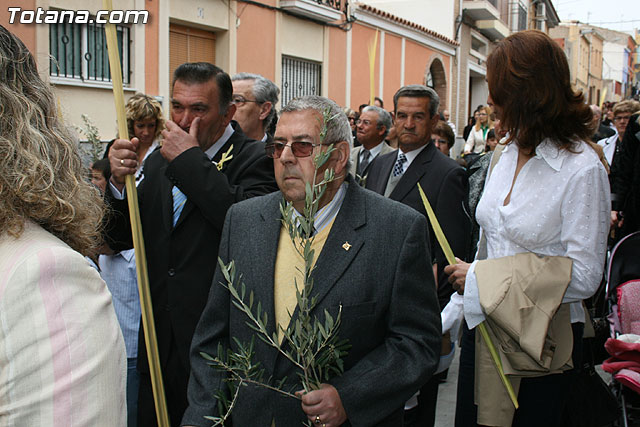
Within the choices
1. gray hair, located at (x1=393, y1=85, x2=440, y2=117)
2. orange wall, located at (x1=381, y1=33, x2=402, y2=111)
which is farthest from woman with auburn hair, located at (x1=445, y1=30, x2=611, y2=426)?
orange wall, located at (x1=381, y1=33, x2=402, y2=111)

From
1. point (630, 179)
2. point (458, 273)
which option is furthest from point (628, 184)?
point (458, 273)

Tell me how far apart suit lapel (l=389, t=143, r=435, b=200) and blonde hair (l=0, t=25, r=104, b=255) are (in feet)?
8.54

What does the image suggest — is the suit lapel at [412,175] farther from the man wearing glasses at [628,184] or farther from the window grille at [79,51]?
the window grille at [79,51]

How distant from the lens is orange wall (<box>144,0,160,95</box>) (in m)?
10.1

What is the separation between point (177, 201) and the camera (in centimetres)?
287

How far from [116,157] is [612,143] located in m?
6.76

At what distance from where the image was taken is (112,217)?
117 inches

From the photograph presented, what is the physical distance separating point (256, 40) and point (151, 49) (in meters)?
3.04

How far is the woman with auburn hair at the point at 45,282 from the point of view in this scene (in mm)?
1202

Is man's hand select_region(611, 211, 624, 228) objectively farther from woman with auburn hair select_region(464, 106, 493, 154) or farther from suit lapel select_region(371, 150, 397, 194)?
woman with auburn hair select_region(464, 106, 493, 154)

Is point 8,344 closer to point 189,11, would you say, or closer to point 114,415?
point 114,415

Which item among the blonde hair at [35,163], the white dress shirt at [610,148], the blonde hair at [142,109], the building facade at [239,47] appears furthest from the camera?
the building facade at [239,47]

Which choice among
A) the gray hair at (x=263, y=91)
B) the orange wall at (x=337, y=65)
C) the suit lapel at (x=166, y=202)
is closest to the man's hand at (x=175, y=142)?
the suit lapel at (x=166, y=202)

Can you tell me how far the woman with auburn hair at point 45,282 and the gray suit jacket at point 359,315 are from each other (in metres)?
0.76
